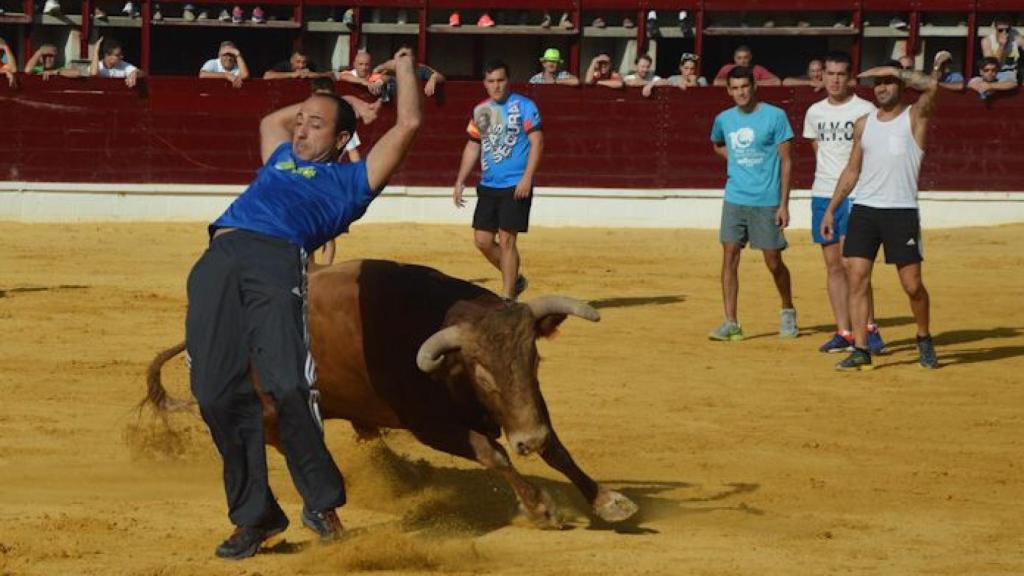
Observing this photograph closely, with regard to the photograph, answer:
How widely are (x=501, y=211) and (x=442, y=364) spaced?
618cm

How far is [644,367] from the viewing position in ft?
33.8

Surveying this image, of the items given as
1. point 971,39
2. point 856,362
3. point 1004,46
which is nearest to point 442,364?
point 856,362

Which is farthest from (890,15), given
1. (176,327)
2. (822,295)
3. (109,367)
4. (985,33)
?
(109,367)

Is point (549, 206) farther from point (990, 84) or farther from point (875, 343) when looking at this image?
point (875, 343)

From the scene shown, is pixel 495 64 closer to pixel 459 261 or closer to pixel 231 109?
Answer: pixel 459 261

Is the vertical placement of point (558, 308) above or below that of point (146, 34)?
below

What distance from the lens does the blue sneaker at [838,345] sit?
10.9m

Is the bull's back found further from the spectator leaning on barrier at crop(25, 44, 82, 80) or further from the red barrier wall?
the spectator leaning on barrier at crop(25, 44, 82, 80)

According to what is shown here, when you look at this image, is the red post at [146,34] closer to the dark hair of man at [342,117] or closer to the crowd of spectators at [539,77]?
the crowd of spectators at [539,77]

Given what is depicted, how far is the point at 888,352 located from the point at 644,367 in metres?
1.72

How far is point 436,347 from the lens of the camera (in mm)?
5992

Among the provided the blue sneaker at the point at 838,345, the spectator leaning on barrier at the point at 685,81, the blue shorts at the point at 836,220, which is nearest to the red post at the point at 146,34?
the spectator leaning on barrier at the point at 685,81

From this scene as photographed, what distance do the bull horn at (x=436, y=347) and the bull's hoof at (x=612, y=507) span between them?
0.71m

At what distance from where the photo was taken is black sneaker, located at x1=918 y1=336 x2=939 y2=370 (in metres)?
10.3
